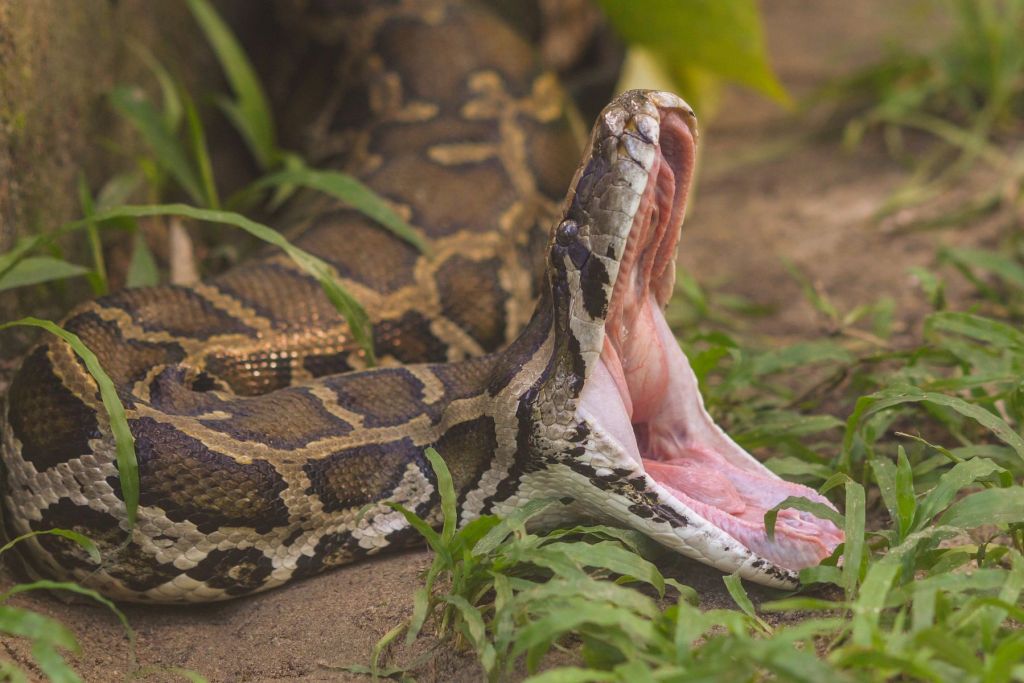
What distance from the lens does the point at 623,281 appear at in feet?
10.3

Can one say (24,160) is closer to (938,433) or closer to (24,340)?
(24,340)

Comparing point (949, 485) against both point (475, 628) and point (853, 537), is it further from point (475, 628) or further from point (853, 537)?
point (475, 628)

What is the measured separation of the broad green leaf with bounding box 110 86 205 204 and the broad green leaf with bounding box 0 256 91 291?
0.99m

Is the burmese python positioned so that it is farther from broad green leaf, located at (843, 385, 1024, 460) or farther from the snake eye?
broad green leaf, located at (843, 385, 1024, 460)

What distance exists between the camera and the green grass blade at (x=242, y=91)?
16.4 feet

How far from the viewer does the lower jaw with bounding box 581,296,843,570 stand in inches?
117

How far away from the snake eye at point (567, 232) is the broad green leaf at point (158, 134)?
2175 mm

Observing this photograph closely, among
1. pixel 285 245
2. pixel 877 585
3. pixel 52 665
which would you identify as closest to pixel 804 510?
pixel 877 585

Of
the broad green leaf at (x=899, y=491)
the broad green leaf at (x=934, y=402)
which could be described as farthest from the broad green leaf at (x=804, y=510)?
the broad green leaf at (x=934, y=402)

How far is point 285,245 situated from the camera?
3453 millimetres

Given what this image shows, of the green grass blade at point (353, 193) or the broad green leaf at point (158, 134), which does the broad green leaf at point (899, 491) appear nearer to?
the green grass blade at point (353, 193)

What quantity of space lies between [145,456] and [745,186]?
4241 millimetres

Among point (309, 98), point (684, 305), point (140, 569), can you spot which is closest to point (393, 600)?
point (140, 569)

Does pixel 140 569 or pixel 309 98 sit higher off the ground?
pixel 309 98
